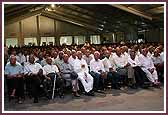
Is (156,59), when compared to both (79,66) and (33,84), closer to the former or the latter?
(79,66)

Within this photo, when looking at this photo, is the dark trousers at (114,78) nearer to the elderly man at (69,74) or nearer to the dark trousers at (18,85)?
the elderly man at (69,74)

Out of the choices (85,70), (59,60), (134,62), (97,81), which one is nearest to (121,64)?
(134,62)

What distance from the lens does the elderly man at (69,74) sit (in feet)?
17.6

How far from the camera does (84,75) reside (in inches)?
217

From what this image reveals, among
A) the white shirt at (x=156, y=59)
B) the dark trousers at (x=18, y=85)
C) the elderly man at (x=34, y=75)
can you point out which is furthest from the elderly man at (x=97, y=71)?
the dark trousers at (x=18, y=85)

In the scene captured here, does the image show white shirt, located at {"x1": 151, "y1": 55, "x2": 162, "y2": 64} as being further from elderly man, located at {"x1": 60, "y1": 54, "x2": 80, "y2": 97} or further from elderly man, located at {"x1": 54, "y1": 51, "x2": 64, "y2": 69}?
elderly man, located at {"x1": 54, "y1": 51, "x2": 64, "y2": 69}

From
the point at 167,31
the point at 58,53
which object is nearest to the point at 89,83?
the point at 58,53

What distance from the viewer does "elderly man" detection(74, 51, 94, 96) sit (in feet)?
17.9

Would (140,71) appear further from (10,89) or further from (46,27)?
(46,27)

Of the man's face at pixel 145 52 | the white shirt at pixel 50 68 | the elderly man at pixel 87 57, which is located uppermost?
the man's face at pixel 145 52

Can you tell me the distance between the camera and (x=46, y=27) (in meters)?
16.5

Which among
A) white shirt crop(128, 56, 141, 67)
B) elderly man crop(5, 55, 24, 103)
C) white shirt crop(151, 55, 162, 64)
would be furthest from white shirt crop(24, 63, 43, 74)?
white shirt crop(151, 55, 162, 64)

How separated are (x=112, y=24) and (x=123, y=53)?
59 cm

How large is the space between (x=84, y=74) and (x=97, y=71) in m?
0.30
